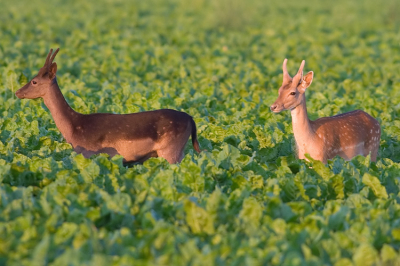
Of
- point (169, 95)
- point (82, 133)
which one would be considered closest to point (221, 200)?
point (82, 133)

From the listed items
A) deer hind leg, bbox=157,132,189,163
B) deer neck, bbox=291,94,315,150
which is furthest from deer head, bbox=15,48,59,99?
deer neck, bbox=291,94,315,150

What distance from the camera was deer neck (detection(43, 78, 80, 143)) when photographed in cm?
761

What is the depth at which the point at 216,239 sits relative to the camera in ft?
16.7

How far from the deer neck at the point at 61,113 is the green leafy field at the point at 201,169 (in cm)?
20

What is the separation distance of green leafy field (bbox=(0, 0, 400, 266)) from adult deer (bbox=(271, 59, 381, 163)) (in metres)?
0.42

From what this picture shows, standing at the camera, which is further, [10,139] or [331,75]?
[331,75]

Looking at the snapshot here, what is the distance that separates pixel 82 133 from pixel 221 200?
7.82 feet

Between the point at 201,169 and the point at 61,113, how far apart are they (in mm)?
2005

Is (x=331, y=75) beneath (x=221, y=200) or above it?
beneath

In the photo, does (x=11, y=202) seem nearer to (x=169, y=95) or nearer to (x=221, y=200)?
(x=221, y=200)

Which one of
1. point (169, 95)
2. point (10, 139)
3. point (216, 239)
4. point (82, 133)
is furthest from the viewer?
point (169, 95)

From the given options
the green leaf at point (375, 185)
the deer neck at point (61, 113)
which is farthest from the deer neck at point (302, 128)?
the deer neck at point (61, 113)

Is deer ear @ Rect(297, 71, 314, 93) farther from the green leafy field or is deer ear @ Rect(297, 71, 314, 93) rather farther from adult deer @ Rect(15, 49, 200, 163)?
adult deer @ Rect(15, 49, 200, 163)

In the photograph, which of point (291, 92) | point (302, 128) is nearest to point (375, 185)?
point (302, 128)
